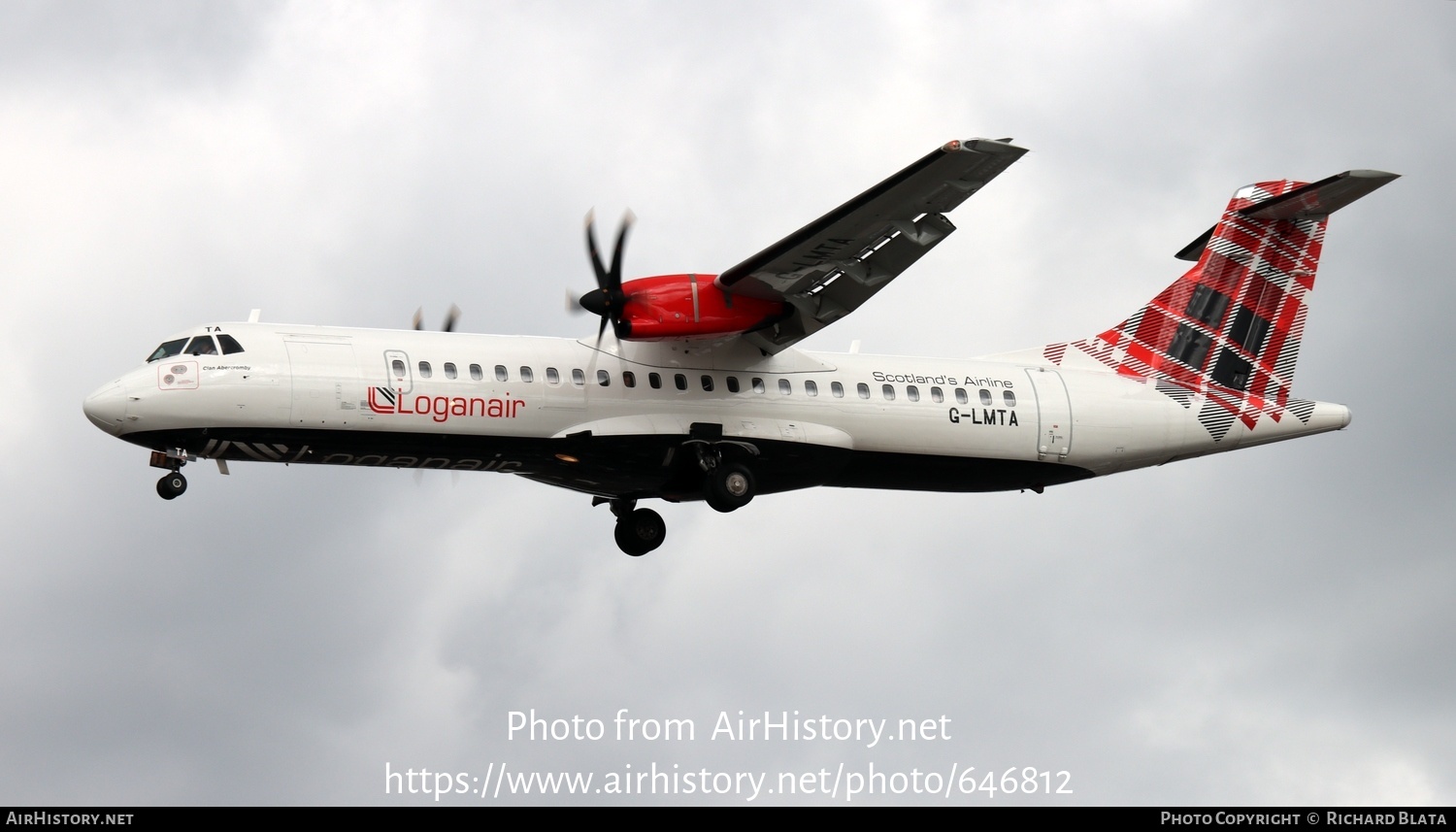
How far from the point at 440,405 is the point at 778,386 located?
4.65m

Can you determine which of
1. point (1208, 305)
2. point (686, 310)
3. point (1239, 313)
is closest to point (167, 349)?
point (686, 310)

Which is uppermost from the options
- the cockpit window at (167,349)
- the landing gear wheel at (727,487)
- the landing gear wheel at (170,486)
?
the cockpit window at (167,349)

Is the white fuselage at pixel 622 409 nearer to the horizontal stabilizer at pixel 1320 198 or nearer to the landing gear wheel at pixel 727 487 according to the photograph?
the landing gear wheel at pixel 727 487

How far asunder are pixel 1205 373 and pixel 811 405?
642cm

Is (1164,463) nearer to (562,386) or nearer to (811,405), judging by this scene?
(811,405)

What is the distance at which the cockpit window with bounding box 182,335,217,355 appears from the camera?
Result: 21.6m

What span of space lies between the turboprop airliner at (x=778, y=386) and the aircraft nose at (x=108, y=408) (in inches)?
1.1

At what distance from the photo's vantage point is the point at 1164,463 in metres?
26.0

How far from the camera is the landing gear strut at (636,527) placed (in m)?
25.1

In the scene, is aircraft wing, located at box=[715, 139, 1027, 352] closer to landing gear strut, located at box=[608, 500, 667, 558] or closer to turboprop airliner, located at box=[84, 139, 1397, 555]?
turboprop airliner, located at box=[84, 139, 1397, 555]

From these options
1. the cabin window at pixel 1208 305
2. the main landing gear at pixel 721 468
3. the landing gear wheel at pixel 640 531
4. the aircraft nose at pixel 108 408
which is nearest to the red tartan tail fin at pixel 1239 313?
the cabin window at pixel 1208 305

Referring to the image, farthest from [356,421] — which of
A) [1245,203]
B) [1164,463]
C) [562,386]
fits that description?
[1245,203]

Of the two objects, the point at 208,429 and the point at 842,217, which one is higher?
the point at 842,217

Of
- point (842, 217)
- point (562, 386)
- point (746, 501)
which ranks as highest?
point (842, 217)
